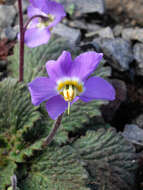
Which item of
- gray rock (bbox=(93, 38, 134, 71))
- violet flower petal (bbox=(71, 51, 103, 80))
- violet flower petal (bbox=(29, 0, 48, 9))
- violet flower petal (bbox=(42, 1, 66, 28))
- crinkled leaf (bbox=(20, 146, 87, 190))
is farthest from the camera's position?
gray rock (bbox=(93, 38, 134, 71))

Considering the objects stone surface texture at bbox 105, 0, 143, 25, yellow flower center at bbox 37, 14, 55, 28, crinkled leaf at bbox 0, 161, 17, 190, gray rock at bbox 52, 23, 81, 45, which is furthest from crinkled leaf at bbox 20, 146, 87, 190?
stone surface texture at bbox 105, 0, 143, 25

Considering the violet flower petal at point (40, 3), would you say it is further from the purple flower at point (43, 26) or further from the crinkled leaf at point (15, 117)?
the crinkled leaf at point (15, 117)

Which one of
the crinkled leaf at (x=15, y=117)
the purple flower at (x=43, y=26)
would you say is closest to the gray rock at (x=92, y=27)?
the purple flower at (x=43, y=26)

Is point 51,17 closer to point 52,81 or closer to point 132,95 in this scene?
point 52,81

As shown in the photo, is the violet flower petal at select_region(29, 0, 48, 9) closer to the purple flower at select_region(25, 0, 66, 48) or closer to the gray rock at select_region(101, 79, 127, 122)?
the purple flower at select_region(25, 0, 66, 48)

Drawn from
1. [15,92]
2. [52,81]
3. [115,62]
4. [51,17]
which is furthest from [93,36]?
[52,81]

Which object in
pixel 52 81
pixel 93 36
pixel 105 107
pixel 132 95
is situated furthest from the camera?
pixel 93 36
